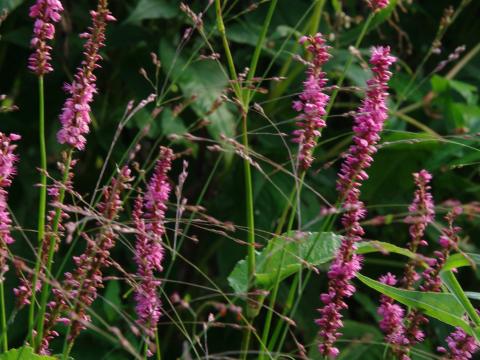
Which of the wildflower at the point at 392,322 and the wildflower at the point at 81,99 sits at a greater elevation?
the wildflower at the point at 81,99

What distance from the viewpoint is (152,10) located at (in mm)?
1852

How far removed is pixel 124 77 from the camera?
→ 201 cm

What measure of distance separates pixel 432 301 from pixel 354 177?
0.58 feet

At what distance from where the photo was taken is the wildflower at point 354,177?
999 millimetres

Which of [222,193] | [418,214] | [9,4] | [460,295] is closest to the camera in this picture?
[418,214]

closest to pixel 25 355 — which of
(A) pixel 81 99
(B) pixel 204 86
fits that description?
(A) pixel 81 99

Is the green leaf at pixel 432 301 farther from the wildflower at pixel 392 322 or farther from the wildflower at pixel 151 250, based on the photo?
the wildflower at pixel 151 250

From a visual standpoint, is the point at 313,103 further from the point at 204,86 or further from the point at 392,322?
the point at 204,86

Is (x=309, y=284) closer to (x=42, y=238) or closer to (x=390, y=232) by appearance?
(x=390, y=232)

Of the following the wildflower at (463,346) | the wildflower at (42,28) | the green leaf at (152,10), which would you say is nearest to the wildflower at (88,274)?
the wildflower at (42,28)

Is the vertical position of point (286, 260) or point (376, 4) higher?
point (376, 4)

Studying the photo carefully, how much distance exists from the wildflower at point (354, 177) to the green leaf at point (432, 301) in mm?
57

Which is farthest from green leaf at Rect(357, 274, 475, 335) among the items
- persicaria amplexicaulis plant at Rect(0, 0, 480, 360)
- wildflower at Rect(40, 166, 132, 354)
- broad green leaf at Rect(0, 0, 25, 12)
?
broad green leaf at Rect(0, 0, 25, 12)

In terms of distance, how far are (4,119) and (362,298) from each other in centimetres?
85
